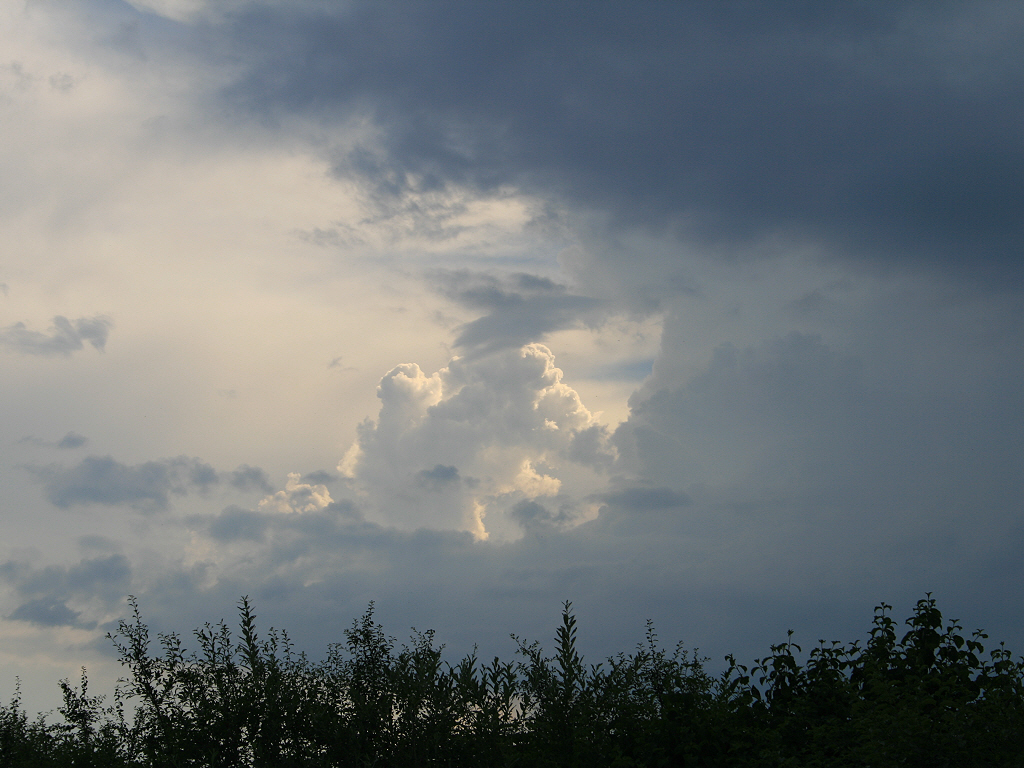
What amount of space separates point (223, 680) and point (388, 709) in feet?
13.8


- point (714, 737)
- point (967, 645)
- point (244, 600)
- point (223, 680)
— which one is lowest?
point (714, 737)

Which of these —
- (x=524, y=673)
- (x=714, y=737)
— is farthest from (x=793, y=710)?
(x=524, y=673)

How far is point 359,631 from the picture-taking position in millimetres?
22984

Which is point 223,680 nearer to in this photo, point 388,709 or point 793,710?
point 388,709

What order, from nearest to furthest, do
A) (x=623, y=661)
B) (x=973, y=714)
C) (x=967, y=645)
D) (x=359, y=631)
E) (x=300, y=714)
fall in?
(x=973, y=714) < (x=300, y=714) < (x=967, y=645) < (x=623, y=661) < (x=359, y=631)

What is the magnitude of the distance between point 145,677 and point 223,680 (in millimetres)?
4417

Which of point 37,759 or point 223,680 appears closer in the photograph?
point 223,680

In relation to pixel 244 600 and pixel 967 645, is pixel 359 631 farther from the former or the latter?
pixel 967 645

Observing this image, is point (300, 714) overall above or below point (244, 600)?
below

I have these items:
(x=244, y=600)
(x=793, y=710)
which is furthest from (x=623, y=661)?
(x=244, y=600)

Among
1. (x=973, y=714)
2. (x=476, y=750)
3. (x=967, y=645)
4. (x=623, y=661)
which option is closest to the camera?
(x=973, y=714)

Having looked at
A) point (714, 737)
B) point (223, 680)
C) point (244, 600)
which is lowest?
point (714, 737)

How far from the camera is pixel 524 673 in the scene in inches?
725

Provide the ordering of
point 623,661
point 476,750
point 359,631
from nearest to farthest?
point 476,750
point 623,661
point 359,631
